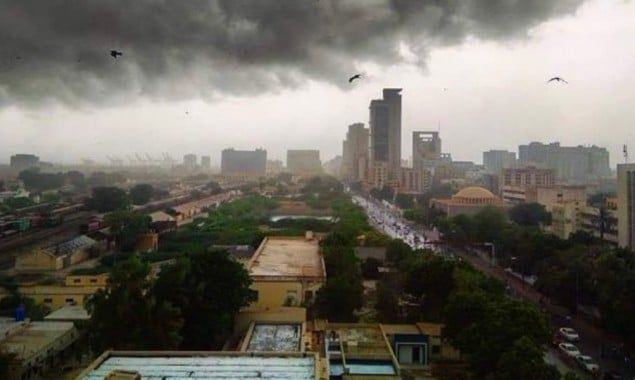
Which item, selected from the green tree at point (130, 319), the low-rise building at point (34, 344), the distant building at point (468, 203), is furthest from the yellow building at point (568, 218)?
the low-rise building at point (34, 344)

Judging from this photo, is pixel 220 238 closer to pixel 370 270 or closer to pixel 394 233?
pixel 370 270

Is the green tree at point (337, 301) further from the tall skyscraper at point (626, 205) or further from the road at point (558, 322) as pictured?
the tall skyscraper at point (626, 205)

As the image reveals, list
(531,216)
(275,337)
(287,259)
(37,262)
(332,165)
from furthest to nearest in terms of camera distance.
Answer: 1. (332,165)
2. (531,216)
3. (287,259)
4. (37,262)
5. (275,337)

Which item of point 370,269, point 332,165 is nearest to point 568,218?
point 370,269

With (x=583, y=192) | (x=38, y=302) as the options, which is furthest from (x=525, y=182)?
(x=38, y=302)

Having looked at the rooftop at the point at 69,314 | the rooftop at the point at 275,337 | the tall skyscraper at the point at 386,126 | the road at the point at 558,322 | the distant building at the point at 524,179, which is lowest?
the road at the point at 558,322

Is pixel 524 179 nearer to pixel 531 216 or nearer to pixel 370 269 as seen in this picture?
pixel 531 216
